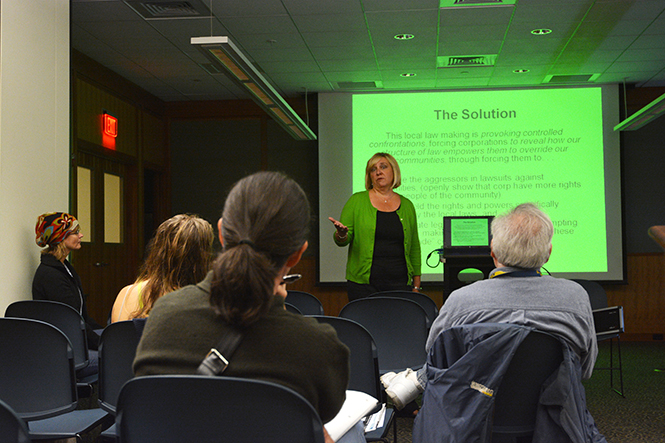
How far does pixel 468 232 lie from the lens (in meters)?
4.56

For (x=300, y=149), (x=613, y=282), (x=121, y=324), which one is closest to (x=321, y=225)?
(x=300, y=149)

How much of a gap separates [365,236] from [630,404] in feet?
6.89

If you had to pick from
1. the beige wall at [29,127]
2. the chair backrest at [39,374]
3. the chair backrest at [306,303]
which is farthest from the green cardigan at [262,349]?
the beige wall at [29,127]

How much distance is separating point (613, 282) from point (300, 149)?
4.23 m

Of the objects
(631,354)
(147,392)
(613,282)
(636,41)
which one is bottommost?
(631,354)

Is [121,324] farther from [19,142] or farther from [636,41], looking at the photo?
[636,41]

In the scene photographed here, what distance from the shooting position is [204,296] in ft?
3.23

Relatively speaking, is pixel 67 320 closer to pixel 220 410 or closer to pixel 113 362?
pixel 113 362

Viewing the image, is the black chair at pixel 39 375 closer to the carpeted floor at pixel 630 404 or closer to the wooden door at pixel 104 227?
the carpeted floor at pixel 630 404

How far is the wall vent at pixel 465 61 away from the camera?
6.05 m

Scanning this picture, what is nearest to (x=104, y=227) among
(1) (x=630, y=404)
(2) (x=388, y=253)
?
(2) (x=388, y=253)

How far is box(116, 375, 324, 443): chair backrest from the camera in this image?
2.85 feet

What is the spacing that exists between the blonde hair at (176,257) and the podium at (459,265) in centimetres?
284

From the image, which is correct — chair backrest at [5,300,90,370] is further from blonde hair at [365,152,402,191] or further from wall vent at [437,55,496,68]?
wall vent at [437,55,496,68]
